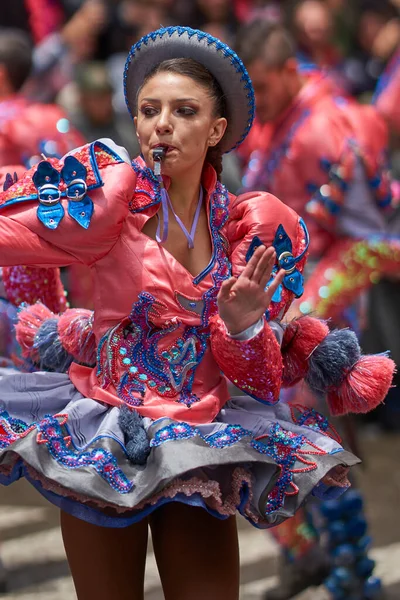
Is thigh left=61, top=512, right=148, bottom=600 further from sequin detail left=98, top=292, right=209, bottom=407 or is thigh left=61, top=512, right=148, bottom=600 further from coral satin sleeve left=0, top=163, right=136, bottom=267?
coral satin sleeve left=0, top=163, right=136, bottom=267

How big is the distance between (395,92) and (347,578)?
2.86 meters

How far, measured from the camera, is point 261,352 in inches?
95.8

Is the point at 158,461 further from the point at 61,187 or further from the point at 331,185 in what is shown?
the point at 331,185

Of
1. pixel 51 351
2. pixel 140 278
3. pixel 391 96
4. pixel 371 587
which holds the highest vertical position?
pixel 391 96

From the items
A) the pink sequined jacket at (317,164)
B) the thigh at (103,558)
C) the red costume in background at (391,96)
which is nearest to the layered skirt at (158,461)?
the thigh at (103,558)

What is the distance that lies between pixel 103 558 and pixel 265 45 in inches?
113

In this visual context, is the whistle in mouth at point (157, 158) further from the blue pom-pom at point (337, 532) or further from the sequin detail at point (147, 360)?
the blue pom-pom at point (337, 532)

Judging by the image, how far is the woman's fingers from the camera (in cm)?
236

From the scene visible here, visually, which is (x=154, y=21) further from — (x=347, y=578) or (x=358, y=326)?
(x=347, y=578)

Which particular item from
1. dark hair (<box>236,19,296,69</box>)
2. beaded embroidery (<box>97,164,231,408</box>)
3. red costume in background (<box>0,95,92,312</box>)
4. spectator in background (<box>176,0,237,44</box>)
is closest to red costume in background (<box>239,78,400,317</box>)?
dark hair (<box>236,19,296,69</box>)

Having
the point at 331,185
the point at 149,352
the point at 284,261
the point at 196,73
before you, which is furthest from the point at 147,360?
the point at 331,185

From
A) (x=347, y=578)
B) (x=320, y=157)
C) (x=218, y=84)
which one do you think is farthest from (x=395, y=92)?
(x=218, y=84)

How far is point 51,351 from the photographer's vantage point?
2.80 metres

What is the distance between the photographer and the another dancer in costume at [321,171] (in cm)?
475
